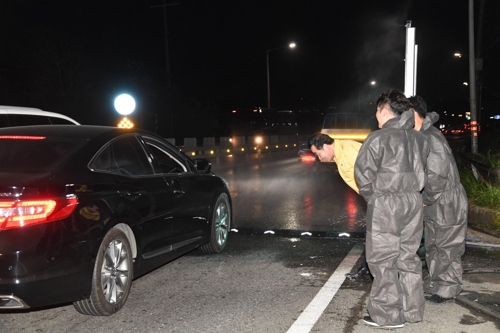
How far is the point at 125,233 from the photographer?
5.01 metres

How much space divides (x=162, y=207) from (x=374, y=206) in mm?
2135

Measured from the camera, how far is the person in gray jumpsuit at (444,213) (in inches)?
197

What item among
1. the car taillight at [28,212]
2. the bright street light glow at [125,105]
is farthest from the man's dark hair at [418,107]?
the bright street light glow at [125,105]

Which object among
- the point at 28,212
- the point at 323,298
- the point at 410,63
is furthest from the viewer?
the point at 410,63

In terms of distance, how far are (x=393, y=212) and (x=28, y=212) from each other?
99.7 inches

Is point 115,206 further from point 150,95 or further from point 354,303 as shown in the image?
point 150,95

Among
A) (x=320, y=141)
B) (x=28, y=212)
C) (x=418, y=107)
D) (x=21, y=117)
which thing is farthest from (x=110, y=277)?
(x=21, y=117)

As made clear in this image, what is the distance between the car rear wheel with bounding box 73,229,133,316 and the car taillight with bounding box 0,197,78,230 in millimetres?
546

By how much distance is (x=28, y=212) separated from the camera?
4.12 metres

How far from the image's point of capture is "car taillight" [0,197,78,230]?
160 inches

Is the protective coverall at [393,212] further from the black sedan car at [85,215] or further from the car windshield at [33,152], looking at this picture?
the car windshield at [33,152]

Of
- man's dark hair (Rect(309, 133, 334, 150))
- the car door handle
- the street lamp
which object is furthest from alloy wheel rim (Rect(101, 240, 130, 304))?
the street lamp

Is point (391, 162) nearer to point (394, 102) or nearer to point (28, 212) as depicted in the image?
point (394, 102)

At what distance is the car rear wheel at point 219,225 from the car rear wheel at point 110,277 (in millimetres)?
1989
